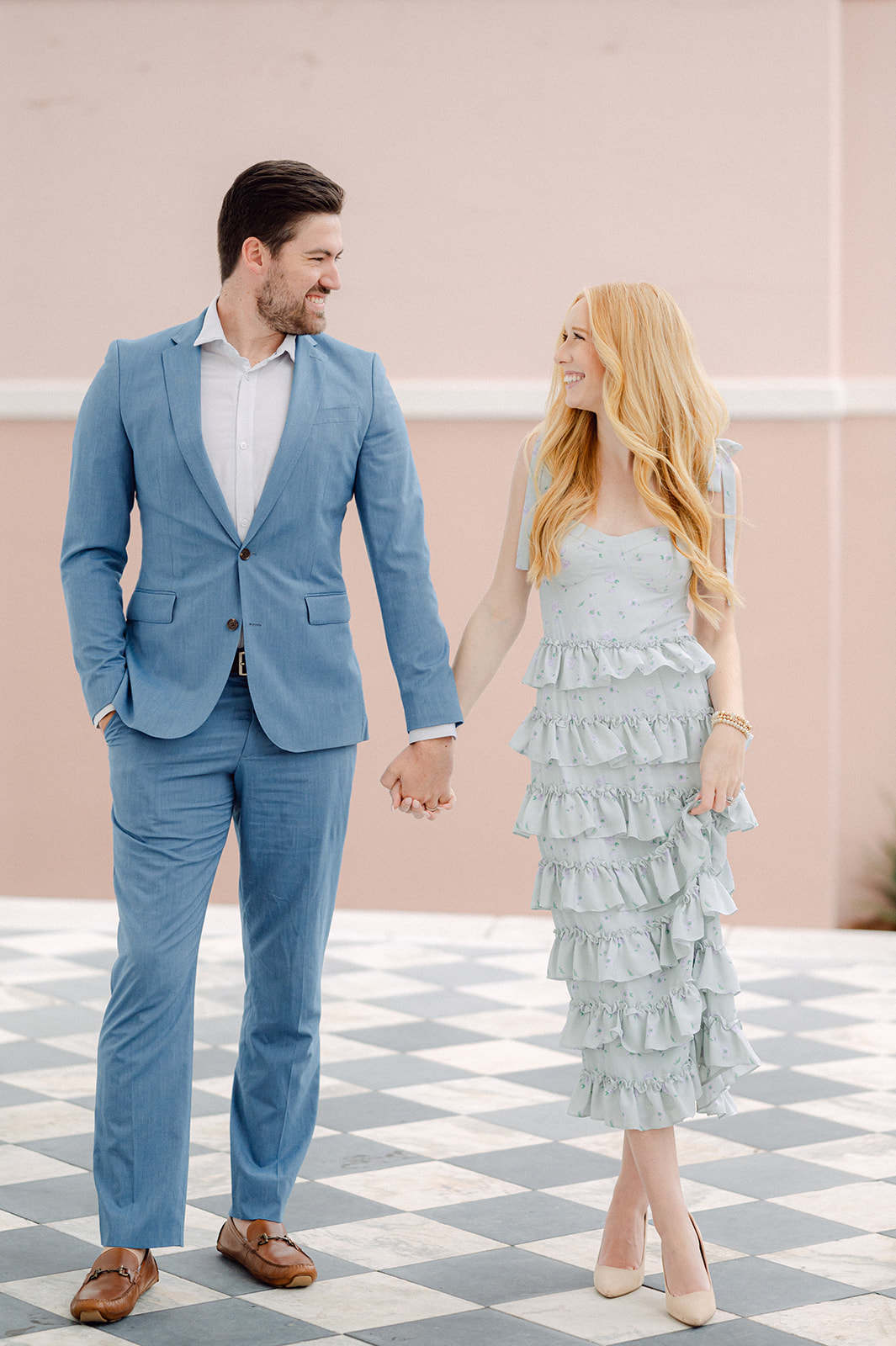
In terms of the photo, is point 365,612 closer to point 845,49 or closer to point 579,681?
point 845,49

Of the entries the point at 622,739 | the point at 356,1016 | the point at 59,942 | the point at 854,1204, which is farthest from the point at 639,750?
the point at 59,942

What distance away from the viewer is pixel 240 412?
9.07ft

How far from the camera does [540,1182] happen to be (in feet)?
10.8

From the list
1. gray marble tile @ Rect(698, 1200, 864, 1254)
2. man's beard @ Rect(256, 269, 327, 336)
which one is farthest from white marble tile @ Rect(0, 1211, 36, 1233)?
man's beard @ Rect(256, 269, 327, 336)

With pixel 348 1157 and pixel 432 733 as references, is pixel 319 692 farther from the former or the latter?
pixel 348 1157

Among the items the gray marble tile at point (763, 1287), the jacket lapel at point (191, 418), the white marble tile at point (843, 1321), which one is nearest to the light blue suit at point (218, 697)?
the jacket lapel at point (191, 418)

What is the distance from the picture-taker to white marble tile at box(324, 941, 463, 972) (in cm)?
516

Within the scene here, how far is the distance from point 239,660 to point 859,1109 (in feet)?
6.34

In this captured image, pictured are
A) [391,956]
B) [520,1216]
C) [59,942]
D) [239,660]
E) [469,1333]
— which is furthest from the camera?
[59,942]

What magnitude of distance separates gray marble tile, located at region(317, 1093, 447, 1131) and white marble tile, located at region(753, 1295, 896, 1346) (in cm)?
119

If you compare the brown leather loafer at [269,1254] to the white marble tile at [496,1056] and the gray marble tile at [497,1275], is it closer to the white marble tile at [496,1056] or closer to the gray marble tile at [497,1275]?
the gray marble tile at [497,1275]

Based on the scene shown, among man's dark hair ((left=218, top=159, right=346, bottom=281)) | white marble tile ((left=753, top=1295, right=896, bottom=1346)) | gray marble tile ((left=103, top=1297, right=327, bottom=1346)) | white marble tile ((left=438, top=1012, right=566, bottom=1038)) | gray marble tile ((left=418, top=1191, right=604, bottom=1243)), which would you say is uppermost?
man's dark hair ((left=218, top=159, right=346, bottom=281))

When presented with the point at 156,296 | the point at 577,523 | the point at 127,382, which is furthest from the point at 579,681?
the point at 156,296

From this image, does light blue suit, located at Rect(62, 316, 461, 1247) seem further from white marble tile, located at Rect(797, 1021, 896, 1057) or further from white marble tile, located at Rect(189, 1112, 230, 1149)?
white marble tile, located at Rect(797, 1021, 896, 1057)
